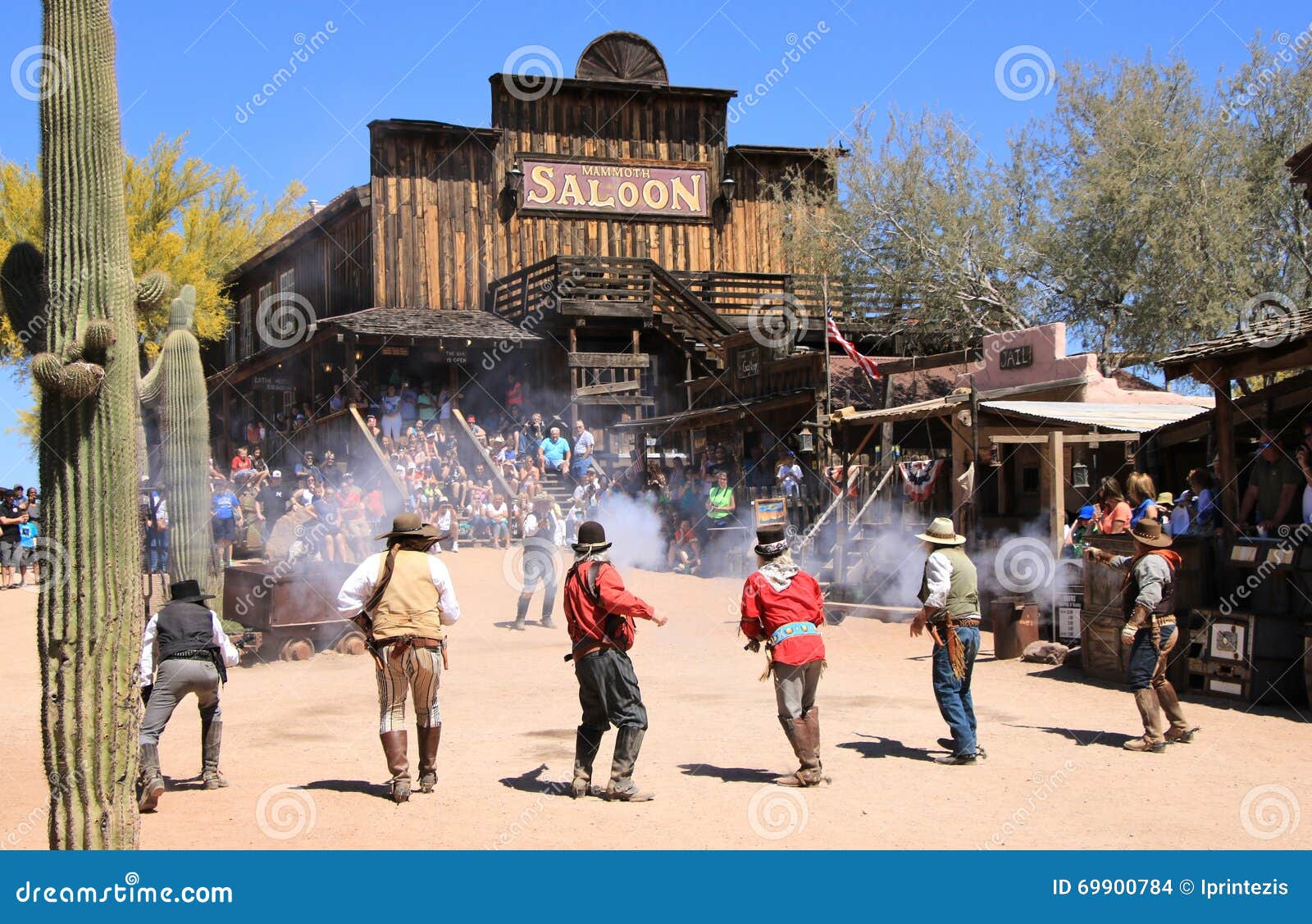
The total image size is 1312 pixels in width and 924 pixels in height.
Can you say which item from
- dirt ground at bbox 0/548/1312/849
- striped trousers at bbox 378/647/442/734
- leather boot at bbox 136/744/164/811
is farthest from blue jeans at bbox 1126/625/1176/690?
leather boot at bbox 136/744/164/811

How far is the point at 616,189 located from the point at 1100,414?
19385 millimetres

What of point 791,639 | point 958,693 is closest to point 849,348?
point 958,693

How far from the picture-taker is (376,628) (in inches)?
317

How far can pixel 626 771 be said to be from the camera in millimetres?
8148

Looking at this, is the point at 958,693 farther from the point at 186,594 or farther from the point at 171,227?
the point at 171,227

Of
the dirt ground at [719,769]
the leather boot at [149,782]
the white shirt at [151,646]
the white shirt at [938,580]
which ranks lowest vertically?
the dirt ground at [719,769]

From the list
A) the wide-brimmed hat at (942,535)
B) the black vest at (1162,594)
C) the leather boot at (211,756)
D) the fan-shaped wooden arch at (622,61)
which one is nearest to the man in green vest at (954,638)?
the wide-brimmed hat at (942,535)

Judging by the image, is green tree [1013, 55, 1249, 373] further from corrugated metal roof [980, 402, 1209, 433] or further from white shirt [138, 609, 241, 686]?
white shirt [138, 609, 241, 686]

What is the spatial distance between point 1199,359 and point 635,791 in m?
8.13

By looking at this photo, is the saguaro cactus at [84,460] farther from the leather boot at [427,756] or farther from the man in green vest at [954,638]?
the man in green vest at [954,638]

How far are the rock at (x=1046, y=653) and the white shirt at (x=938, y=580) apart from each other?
5.03 meters

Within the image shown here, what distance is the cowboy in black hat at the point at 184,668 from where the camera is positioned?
8.37 metres

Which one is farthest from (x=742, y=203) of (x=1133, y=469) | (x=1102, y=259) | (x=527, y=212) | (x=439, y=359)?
(x=1133, y=469)

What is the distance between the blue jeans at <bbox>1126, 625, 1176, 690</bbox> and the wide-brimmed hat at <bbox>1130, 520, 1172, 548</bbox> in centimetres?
63
